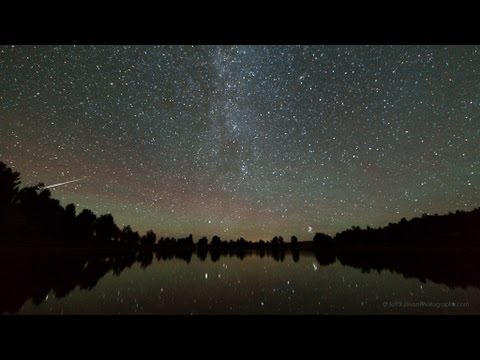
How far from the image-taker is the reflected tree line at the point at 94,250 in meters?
12.6

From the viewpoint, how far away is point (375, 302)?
9.59 metres

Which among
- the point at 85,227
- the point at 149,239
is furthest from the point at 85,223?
the point at 149,239

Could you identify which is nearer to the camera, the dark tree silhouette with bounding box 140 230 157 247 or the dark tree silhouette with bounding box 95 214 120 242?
the dark tree silhouette with bounding box 95 214 120 242

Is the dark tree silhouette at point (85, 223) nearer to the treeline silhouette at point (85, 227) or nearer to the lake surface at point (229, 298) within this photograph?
the treeline silhouette at point (85, 227)

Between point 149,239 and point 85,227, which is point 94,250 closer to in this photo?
point 85,227

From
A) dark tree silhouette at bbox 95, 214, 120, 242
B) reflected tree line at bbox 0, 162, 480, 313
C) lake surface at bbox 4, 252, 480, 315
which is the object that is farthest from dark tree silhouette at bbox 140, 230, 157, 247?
lake surface at bbox 4, 252, 480, 315

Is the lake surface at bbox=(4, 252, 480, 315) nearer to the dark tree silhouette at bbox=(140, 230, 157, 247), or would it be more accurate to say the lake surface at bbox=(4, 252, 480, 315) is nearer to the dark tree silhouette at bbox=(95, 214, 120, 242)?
the dark tree silhouette at bbox=(95, 214, 120, 242)

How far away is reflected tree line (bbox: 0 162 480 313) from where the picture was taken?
12648 millimetres

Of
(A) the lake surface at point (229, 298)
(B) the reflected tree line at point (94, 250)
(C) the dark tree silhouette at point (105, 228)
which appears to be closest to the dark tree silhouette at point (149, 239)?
(B) the reflected tree line at point (94, 250)
